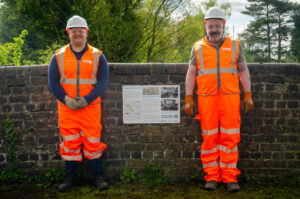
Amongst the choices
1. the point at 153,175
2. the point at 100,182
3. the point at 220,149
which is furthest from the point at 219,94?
the point at 100,182

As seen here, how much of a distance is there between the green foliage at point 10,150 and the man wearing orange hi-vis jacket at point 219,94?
9.75 ft

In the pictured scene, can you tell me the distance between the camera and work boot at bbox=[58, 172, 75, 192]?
3824mm

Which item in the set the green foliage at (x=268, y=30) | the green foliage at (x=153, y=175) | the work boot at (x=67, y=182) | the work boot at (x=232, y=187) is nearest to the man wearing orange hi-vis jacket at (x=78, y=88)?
the work boot at (x=67, y=182)

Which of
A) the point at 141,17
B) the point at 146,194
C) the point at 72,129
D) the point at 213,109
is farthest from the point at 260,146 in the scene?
the point at 141,17

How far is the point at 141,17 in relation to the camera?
950cm

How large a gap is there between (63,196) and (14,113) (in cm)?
165

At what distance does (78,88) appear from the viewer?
12.0ft

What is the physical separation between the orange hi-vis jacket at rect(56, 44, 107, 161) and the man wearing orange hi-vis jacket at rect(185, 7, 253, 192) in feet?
4.75

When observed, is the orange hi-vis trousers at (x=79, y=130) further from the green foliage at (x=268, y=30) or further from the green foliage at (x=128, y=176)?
the green foliage at (x=268, y=30)

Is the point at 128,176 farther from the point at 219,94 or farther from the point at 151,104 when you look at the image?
the point at 219,94

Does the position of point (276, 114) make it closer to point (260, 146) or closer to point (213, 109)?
point (260, 146)

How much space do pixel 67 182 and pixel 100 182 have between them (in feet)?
1.60

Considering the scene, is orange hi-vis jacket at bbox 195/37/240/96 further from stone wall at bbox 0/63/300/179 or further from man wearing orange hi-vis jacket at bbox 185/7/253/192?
stone wall at bbox 0/63/300/179

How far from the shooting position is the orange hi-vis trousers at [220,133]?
3665mm
